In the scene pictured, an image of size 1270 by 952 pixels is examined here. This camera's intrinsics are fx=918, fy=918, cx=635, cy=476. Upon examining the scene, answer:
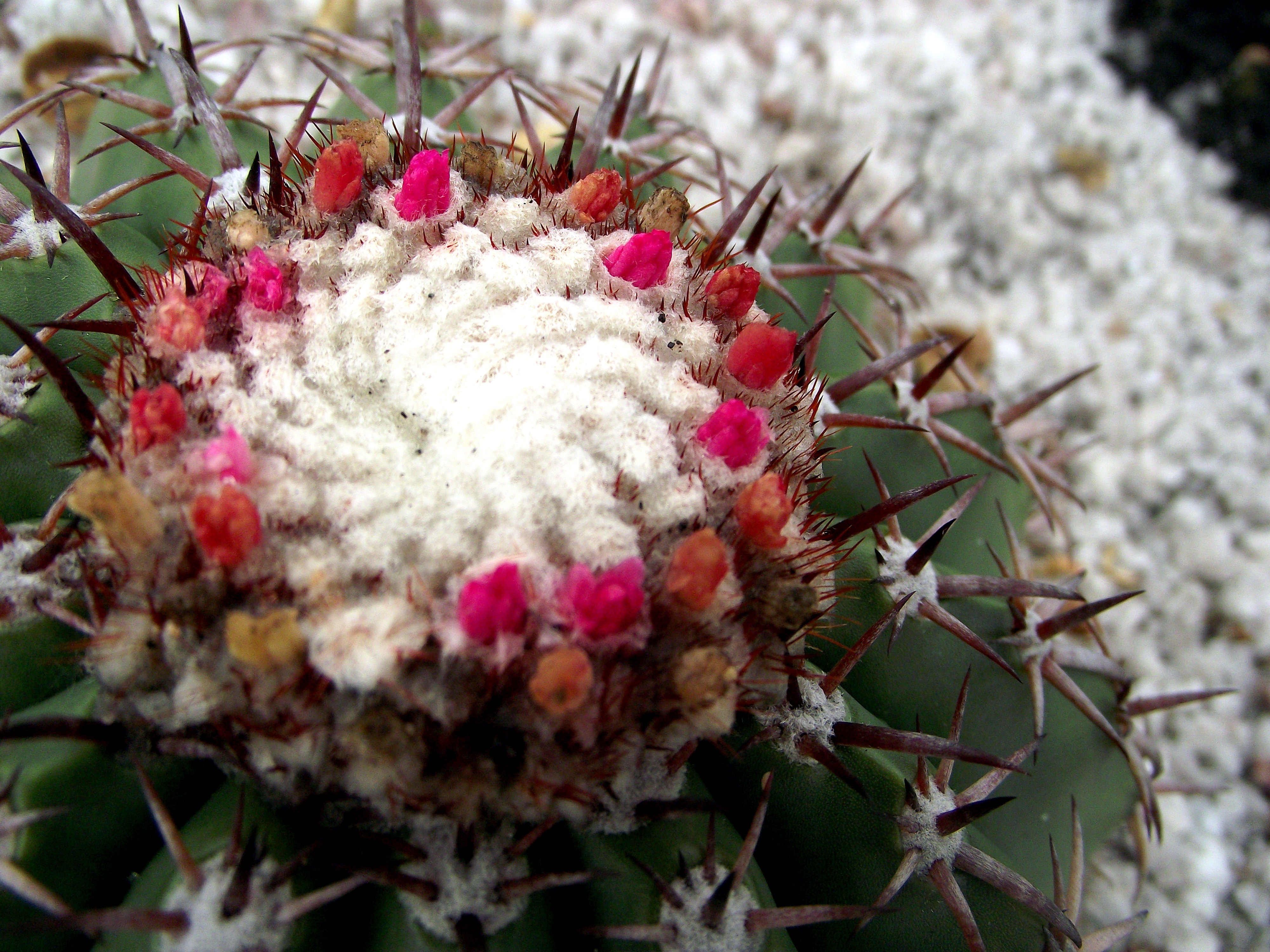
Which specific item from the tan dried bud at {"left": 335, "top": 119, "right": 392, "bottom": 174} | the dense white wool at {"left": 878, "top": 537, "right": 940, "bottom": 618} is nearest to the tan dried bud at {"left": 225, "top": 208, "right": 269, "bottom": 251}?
the tan dried bud at {"left": 335, "top": 119, "right": 392, "bottom": 174}

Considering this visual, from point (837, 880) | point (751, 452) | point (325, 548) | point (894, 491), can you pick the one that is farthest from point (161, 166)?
point (837, 880)

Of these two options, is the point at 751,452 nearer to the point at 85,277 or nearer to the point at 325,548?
the point at 325,548

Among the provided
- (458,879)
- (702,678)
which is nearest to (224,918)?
(458,879)

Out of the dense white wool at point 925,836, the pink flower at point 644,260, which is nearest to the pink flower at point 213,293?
the pink flower at point 644,260

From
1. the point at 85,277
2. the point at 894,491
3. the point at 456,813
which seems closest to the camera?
the point at 456,813

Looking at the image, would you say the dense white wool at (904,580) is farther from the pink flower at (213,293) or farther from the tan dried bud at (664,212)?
the pink flower at (213,293)

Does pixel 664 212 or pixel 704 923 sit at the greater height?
pixel 664 212

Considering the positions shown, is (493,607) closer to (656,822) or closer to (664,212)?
(656,822)

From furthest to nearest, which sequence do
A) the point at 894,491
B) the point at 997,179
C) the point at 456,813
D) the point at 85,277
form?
the point at 997,179
the point at 894,491
the point at 85,277
the point at 456,813
